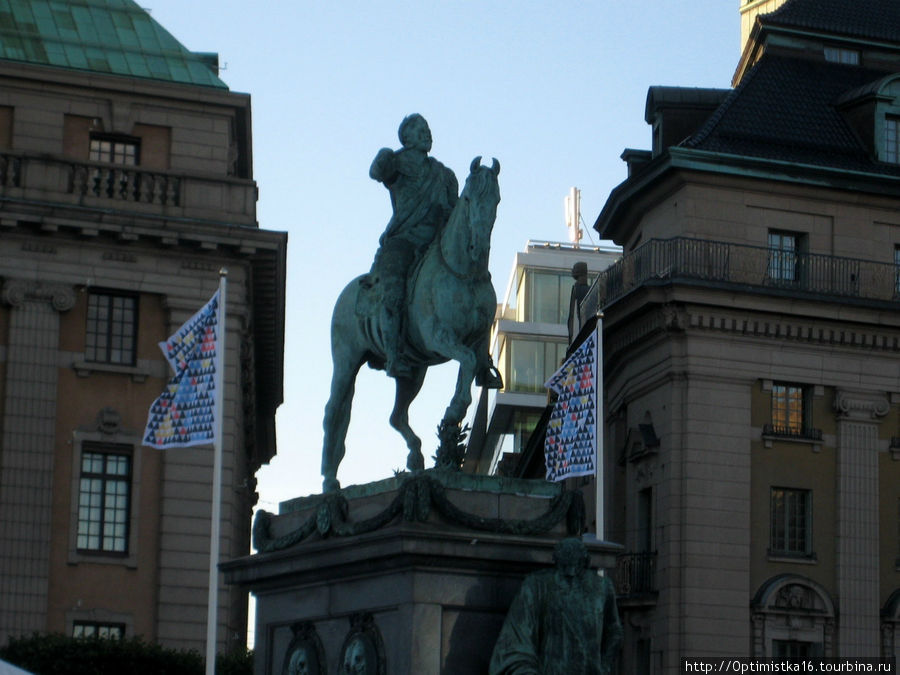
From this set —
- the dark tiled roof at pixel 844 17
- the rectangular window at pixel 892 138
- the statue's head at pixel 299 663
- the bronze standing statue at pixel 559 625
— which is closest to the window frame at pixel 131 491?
the rectangular window at pixel 892 138

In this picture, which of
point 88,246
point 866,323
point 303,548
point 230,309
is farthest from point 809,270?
point 303,548

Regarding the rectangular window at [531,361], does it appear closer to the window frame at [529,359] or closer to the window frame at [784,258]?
the window frame at [529,359]

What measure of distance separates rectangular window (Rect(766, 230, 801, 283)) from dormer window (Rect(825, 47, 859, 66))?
7230 mm

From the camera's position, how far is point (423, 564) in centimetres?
1859

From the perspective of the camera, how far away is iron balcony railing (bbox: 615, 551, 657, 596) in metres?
52.0

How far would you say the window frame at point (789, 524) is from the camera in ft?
171

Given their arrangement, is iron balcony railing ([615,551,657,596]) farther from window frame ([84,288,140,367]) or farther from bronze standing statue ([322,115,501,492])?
bronze standing statue ([322,115,501,492])

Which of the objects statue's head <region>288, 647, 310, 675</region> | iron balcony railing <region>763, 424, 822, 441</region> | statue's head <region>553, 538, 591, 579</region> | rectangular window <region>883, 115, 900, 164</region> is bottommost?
statue's head <region>288, 647, 310, 675</region>

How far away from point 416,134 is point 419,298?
6.46 feet

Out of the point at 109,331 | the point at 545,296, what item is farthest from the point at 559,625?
the point at 545,296

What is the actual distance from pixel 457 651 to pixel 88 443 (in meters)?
28.9

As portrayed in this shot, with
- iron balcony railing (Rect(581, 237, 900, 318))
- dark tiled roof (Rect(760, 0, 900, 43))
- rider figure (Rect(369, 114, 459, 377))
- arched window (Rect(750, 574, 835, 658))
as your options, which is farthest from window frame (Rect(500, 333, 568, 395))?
rider figure (Rect(369, 114, 459, 377))

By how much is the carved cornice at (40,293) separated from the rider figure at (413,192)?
25.9 metres

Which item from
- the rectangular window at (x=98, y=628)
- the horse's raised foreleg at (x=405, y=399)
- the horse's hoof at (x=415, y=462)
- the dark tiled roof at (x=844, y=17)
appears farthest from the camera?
the dark tiled roof at (x=844, y=17)
